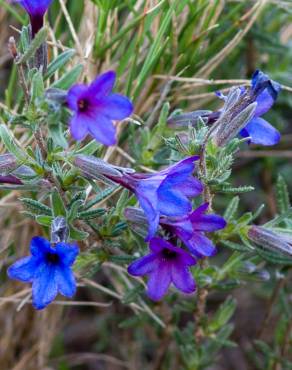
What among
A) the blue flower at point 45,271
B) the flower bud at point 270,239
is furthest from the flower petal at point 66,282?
the flower bud at point 270,239

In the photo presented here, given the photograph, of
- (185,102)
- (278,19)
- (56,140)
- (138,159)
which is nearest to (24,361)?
(138,159)

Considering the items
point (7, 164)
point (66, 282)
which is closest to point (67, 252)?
point (66, 282)

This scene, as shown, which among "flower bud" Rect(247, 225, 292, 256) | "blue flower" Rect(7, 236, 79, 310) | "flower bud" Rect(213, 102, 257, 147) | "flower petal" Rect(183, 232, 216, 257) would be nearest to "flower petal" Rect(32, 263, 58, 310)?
"blue flower" Rect(7, 236, 79, 310)

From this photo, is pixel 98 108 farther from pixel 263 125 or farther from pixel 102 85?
pixel 263 125

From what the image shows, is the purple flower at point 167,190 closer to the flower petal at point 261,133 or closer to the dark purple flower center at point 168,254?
the dark purple flower center at point 168,254

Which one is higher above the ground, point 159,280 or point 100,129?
point 100,129

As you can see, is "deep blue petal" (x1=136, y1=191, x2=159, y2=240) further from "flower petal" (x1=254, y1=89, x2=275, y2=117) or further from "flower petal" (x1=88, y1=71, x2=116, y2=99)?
Answer: "flower petal" (x1=254, y1=89, x2=275, y2=117)
